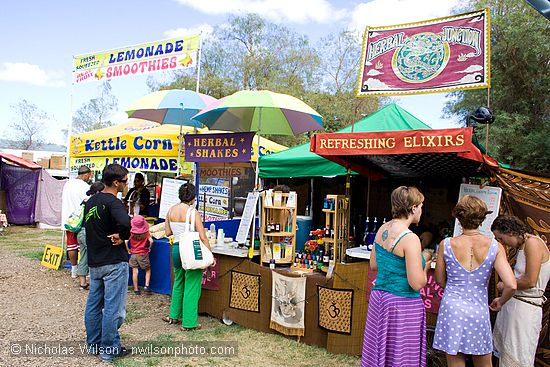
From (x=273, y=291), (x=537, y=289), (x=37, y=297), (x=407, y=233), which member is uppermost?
(x=407, y=233)

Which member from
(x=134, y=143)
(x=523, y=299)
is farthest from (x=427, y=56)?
(x=134, y=143)

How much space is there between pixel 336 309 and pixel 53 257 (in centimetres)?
608

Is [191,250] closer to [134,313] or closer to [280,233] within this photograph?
[280,233]

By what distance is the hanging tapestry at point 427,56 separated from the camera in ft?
14.4

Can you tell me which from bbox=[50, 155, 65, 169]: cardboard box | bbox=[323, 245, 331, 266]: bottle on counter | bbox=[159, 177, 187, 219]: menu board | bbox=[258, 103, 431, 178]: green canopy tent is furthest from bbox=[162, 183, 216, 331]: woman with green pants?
bbox=[50, 155, 65, 169]: cardboard box

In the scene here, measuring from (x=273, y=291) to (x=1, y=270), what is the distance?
597cm

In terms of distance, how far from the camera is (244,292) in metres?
5.25

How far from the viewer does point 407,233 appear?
2836 millimetres

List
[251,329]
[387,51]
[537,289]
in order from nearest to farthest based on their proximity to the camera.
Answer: [537,289] → [387,51] → [251,329]

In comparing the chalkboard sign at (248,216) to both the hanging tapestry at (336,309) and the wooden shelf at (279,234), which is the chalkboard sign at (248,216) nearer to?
the wooden shelf at (279,234)

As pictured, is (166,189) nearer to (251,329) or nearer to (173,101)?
(173,101)

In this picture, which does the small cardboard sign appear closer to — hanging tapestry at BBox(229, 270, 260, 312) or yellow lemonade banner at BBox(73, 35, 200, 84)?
yellow lemonade banner at BBox(73, 35, 200, 84)

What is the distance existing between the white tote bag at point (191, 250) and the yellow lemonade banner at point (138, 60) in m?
4.33

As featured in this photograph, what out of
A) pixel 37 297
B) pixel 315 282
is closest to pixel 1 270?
pixel 37 297
